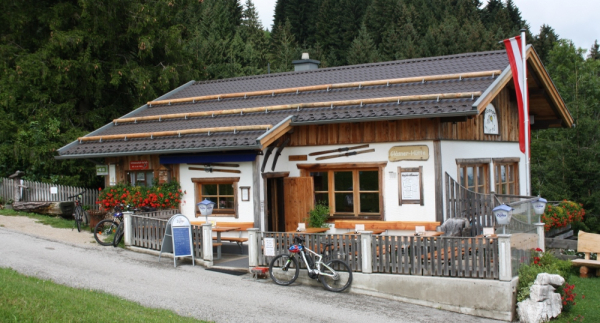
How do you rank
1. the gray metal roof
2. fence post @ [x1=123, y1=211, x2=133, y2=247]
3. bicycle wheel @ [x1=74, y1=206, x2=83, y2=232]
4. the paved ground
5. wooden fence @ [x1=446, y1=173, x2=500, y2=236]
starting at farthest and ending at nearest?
bicycle wheel @ [x1=74, y1=206, x2=83, y2=232]
fence post @ [x1=123, y1=211, x2=133, y2=247]
the gray metal roof
wooden fence @ [x1=446, y1=173, x2=500, y2=236]
the paved ground

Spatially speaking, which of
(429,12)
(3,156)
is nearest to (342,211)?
(3,156)

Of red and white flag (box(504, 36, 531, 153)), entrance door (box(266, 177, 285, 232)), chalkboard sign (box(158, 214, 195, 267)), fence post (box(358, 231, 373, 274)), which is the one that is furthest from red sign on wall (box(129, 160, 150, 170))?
red and white flag (box(504, 36, 531, 153))

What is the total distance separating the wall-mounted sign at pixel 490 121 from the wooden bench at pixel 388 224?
12.6 feet

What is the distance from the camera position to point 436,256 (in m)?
11.5

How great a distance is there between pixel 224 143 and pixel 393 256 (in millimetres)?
5453

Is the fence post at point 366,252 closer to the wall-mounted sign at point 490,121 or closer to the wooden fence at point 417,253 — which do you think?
the wooden fence at point 417,253

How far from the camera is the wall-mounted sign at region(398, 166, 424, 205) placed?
14359 mm

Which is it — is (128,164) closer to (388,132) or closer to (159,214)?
(159,214)

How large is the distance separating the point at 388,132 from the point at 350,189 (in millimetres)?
1871

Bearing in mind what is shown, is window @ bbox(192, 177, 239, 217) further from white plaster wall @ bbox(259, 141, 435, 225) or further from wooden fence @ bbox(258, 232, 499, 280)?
wooden fence @ bbox(258, 232, 499, 280)

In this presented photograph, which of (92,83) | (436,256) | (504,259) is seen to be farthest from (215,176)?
(92,83)

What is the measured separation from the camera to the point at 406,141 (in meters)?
14.5

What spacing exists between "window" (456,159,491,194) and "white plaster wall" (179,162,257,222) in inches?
204

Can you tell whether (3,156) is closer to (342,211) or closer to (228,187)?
(228,187)
